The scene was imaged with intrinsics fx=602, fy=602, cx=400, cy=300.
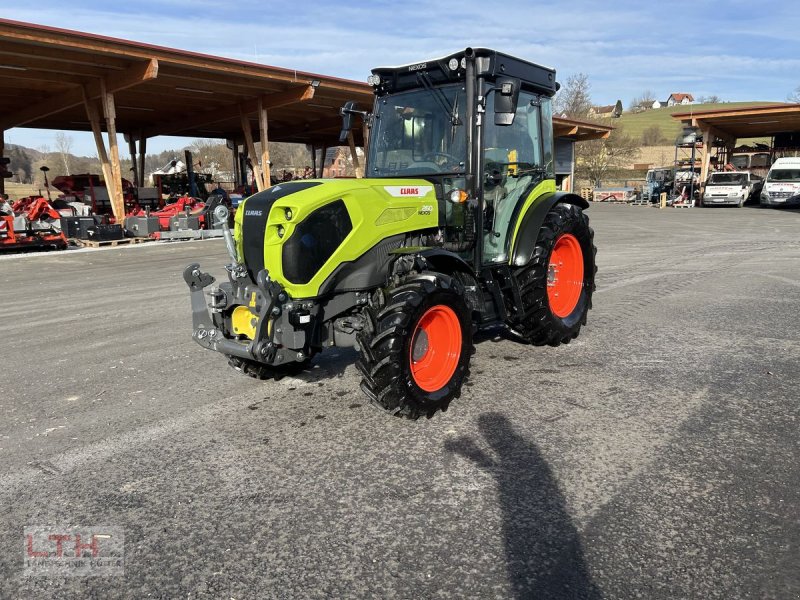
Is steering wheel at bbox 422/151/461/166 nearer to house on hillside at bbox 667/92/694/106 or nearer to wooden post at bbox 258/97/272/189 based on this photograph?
wooden post at bbox 258/97/272/189

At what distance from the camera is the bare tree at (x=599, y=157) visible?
4541cm

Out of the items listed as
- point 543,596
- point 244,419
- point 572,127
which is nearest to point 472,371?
point 244,419

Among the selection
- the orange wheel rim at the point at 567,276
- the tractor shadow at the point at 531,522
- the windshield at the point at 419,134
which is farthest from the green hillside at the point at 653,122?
the tractor shadow at the point at 531,522

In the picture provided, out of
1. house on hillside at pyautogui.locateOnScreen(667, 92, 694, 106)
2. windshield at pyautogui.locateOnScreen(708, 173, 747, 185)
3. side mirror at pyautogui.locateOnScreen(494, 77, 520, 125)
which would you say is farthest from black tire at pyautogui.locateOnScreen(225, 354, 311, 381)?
house on hillside at pyautogui.locateOnScreen(667, 92, 694, 106)

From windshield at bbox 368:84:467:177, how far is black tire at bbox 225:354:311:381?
1.67 meters

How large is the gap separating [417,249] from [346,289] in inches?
22.2

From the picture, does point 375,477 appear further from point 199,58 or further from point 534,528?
point 199,58

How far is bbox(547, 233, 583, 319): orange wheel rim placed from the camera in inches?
225

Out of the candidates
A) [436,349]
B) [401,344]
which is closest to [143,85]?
[436,349]

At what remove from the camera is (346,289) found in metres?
3.87

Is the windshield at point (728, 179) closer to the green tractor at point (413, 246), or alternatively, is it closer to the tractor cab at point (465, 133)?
the green tractor at point (413, 246)

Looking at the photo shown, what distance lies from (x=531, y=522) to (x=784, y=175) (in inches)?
1091

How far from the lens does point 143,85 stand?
17531mm

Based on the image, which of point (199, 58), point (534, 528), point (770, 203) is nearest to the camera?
point (534, 528)
